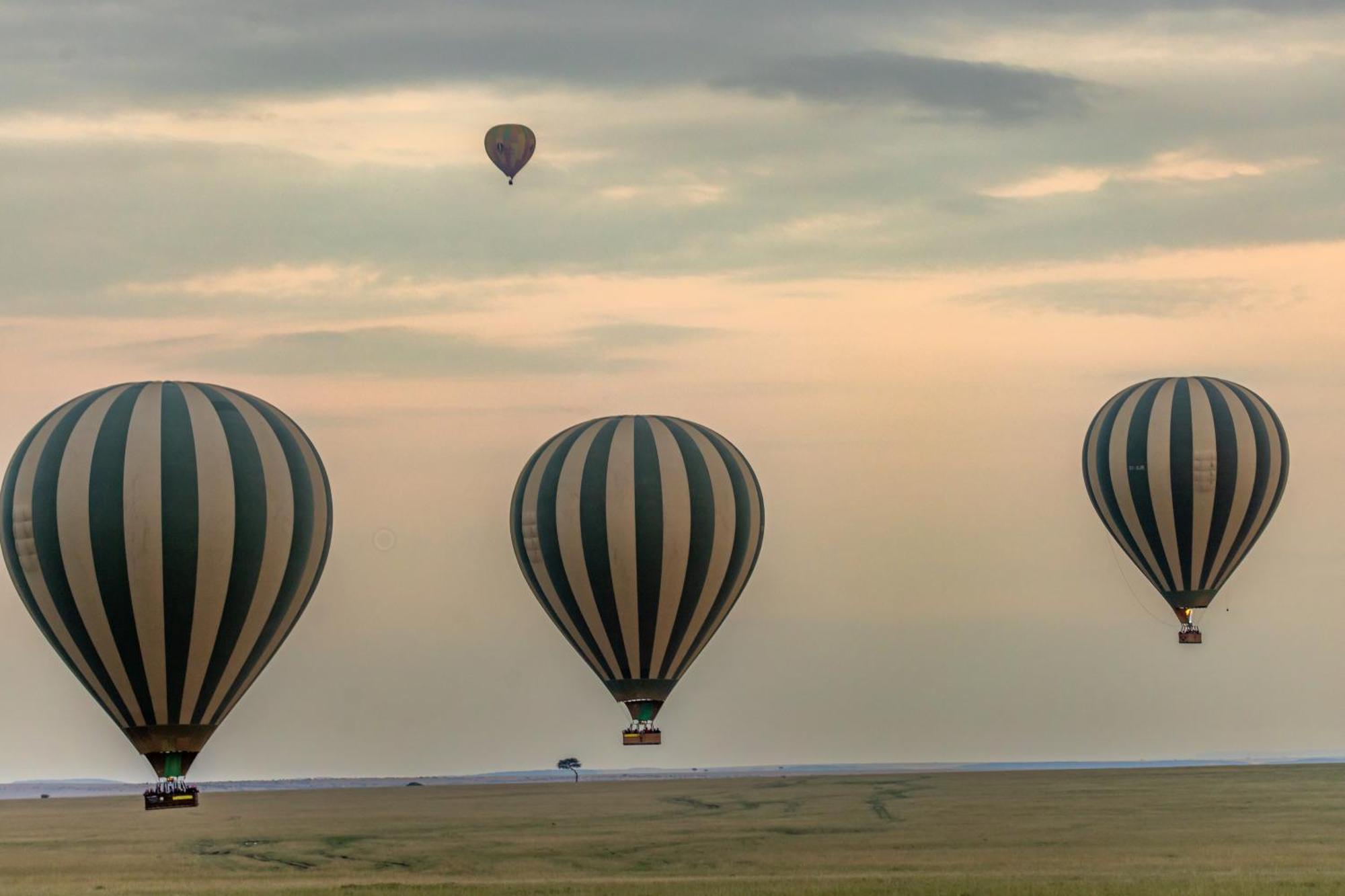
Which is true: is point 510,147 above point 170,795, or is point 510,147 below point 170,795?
above

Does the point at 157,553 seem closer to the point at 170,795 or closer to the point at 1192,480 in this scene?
the point at 170,795

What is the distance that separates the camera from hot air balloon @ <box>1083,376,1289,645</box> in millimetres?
69625

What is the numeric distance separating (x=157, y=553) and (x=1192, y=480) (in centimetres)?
3633

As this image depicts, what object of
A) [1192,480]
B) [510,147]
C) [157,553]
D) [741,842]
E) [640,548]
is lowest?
[741,842]

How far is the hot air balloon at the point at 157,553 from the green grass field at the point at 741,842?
898 cm

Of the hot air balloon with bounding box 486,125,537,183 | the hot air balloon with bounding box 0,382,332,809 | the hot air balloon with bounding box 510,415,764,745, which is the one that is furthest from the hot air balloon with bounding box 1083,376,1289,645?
the hot air balloon with bounding box 0,382,332,809

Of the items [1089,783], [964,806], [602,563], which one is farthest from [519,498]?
[1089,783]

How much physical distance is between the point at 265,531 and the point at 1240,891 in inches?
937

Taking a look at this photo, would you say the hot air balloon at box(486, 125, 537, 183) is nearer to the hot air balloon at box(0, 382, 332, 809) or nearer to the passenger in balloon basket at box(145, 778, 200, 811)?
the hot air balloon at box(0, 382, 332, 809)

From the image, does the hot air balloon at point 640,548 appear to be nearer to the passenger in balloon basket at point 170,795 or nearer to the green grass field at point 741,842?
the green grass field at point 741,842

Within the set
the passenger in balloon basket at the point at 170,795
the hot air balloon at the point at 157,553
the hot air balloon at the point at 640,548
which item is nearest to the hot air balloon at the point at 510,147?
the hot air balloon at the point at 640,548

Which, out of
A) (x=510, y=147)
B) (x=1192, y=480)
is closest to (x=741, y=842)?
(x=1192, y=480)

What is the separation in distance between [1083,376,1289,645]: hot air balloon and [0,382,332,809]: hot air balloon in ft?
107

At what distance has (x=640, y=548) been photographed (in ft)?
187
